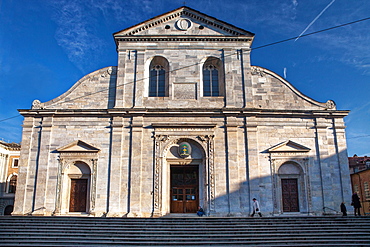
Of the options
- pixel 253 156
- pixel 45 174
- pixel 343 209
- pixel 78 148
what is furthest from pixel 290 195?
pixel 45 174

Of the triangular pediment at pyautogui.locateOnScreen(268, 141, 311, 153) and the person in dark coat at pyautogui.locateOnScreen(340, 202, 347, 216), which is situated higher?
the triangular pediment at pyautogui.locateOnScreen(268, 141, 311, 153)

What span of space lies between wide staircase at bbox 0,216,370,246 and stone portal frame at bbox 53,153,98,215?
4023mm

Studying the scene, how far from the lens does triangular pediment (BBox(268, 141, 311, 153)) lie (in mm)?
22781

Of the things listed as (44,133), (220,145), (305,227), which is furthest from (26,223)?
(305,227)

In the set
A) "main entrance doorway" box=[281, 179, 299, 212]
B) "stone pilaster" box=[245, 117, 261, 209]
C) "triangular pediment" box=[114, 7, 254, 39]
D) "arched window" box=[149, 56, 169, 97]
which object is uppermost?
"triangular pediment" box=[114, 7, 254, 39]

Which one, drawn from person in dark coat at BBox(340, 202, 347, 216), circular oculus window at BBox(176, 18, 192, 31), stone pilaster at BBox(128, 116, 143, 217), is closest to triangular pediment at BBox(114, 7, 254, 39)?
circular oculus window at BBox(176, 18, 192, 31)

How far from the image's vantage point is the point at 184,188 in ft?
75.8

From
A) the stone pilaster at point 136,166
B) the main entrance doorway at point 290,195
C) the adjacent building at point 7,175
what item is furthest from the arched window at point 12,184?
the main entrance doorway at point 290,195

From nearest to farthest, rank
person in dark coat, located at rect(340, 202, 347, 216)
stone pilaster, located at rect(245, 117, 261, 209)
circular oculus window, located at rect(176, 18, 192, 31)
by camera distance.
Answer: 1. person in dark coat, located at rect(340, 202, 347, 216)
2. stone pilaster, located at rect(245, 117, 261, 209)
3. circular oculus window, located at rect(176, 18, 192, 31)

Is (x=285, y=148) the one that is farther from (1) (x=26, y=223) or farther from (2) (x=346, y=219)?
(1) (x=26, y=223)

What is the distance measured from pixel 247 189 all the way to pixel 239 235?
21.7ft

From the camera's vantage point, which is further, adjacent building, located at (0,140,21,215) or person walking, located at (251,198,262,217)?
adjacent building, located at (0,140,21,215)

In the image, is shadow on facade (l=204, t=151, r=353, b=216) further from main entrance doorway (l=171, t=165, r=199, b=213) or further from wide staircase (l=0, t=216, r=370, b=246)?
wide staircase (l=0, t=216, r=370, b=246)

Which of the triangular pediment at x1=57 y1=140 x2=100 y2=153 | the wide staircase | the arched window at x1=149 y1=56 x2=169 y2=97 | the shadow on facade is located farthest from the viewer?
the arched window at x1=149 y1=56 x2=169 y2=97
